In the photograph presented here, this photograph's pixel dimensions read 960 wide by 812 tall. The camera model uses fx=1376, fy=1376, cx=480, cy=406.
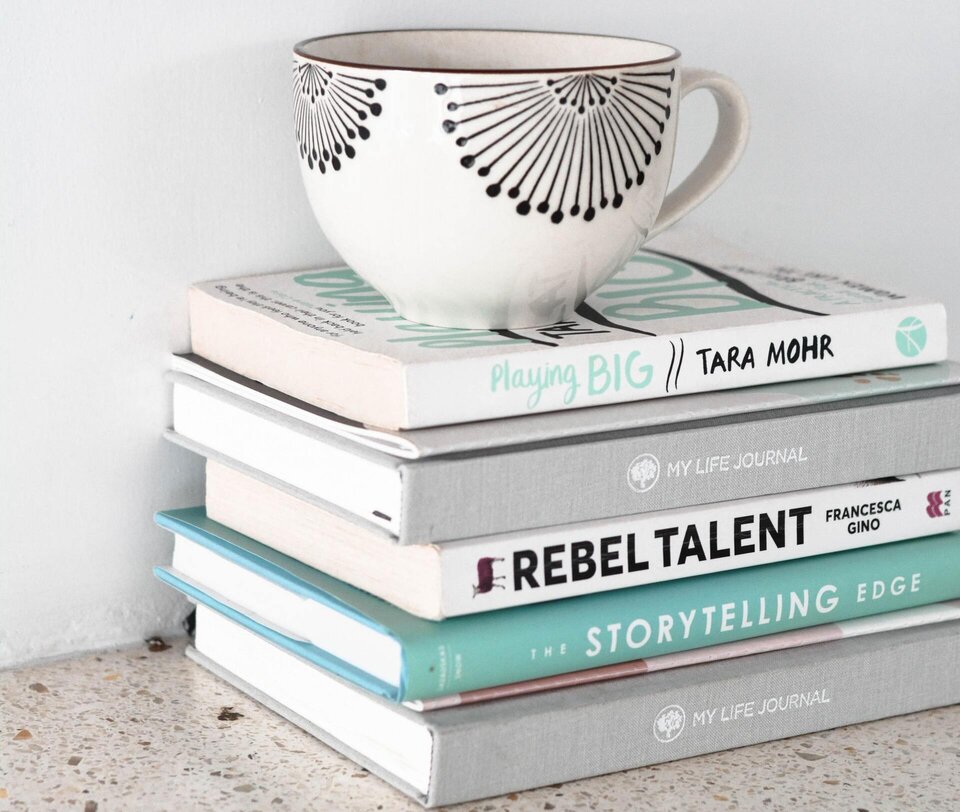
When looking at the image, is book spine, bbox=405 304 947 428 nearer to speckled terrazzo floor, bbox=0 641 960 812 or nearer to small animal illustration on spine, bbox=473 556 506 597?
small animal illustration on spine, bbox=473 556 506 597

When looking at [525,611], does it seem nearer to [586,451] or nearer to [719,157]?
[586,451]

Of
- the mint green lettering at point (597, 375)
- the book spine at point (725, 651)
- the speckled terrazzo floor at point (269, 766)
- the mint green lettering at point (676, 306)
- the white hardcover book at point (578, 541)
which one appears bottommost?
the speckled terrazzo floor at point (269, 766)

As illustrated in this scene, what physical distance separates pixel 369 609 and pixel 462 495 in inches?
2.6

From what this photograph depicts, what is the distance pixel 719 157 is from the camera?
669 mm

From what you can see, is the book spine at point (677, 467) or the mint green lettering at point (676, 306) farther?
the mint green lettering at point (676, 306)

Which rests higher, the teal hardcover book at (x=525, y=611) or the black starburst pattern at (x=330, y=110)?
the black starburst pattern at (x=330, y=110)

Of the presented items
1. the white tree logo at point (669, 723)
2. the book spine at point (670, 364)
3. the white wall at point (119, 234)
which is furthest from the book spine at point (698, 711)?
the white wall at point (119, 234)

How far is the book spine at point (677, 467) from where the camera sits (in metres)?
0.54

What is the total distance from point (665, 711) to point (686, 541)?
0.07 metres

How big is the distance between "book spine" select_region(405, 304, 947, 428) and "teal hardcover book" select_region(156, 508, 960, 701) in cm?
8

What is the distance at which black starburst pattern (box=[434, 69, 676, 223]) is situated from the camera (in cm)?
55

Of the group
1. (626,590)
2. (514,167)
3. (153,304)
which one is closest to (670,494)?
(626,590)

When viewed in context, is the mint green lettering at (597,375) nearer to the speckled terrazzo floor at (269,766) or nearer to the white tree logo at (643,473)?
the white tree logo at (643,473)

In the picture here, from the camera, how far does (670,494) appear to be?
0.59 m
